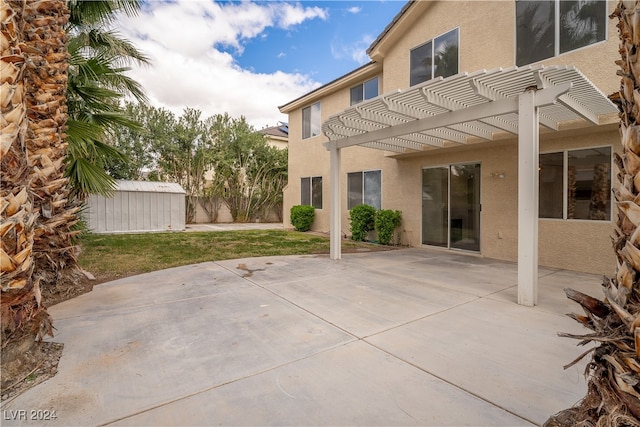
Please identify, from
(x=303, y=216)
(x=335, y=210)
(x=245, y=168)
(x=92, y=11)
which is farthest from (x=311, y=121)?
(x=92, y=11)

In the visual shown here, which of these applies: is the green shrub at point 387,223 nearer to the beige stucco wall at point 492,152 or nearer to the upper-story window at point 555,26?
the beige stucco wall at point 492,152

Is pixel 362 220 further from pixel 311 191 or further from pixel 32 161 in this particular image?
pixel 32 161

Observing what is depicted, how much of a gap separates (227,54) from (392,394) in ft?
55.4

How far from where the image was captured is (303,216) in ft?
45.1

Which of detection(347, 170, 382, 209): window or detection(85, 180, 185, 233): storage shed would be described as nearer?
detection(347, 170, 382, 209): window

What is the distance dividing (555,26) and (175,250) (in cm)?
1091

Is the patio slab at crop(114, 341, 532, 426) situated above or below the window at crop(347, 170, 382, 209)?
below

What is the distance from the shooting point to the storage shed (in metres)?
12.6

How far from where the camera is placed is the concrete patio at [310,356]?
7.34ft

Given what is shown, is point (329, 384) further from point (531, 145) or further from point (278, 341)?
point (531, 145)

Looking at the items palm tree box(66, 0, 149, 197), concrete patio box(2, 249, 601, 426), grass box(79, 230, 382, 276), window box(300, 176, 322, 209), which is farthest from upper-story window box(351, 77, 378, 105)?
concrete patio box(2, 249, 601, 426)

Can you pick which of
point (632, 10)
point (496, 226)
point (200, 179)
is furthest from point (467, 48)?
point (200, 179)

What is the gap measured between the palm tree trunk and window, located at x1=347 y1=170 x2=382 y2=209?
28.7 ft

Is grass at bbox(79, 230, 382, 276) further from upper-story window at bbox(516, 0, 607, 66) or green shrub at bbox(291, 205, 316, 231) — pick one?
upper-story window at bbox(516, 0, 607, 66)
